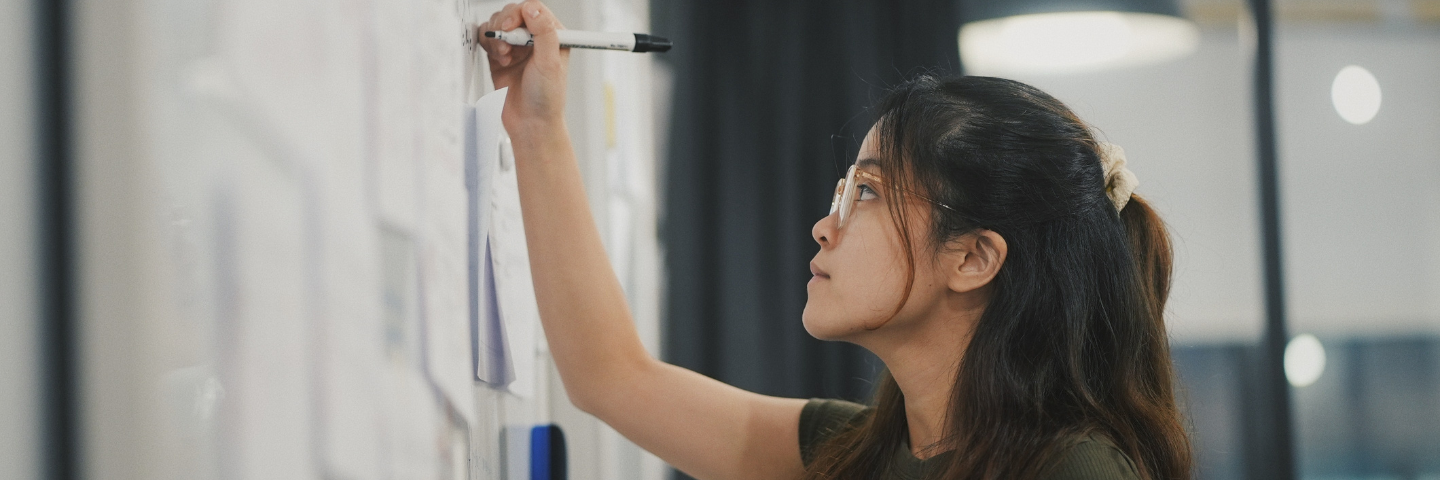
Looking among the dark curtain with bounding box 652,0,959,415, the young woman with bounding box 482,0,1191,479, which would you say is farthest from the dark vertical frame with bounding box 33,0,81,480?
the dark curtain with bounding box 652,0,959,415

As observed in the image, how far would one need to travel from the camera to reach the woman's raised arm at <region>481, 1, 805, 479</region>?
0.80 meters

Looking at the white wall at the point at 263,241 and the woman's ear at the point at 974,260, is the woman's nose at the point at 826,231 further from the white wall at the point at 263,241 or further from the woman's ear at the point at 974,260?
the white wall at the point at 263,241

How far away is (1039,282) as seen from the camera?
2.67 ft

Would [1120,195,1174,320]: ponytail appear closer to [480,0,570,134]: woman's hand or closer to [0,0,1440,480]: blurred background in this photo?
[0,0,1440,480]: blurred background

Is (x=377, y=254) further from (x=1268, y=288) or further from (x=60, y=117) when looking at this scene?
(x=1268, y=288)

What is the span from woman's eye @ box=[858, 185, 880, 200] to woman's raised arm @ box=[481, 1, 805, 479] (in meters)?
0.27

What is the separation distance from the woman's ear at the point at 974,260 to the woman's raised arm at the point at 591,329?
0.28 metres

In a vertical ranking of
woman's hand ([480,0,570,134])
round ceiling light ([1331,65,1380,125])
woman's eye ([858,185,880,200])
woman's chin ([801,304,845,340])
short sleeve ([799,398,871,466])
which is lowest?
short sleeve ([799,398,871,466])

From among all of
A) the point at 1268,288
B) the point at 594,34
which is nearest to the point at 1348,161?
the point at 1268,288

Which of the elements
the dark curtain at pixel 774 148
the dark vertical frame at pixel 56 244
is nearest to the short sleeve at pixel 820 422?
the dark vertical frame at pixel 56 244

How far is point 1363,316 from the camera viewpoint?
6.81 ft

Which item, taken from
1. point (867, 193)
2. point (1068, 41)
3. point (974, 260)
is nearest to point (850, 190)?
point (867, 193)

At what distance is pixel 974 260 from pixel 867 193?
118 millimetres

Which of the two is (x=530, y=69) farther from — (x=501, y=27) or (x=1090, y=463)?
(x=1090, y=463)
